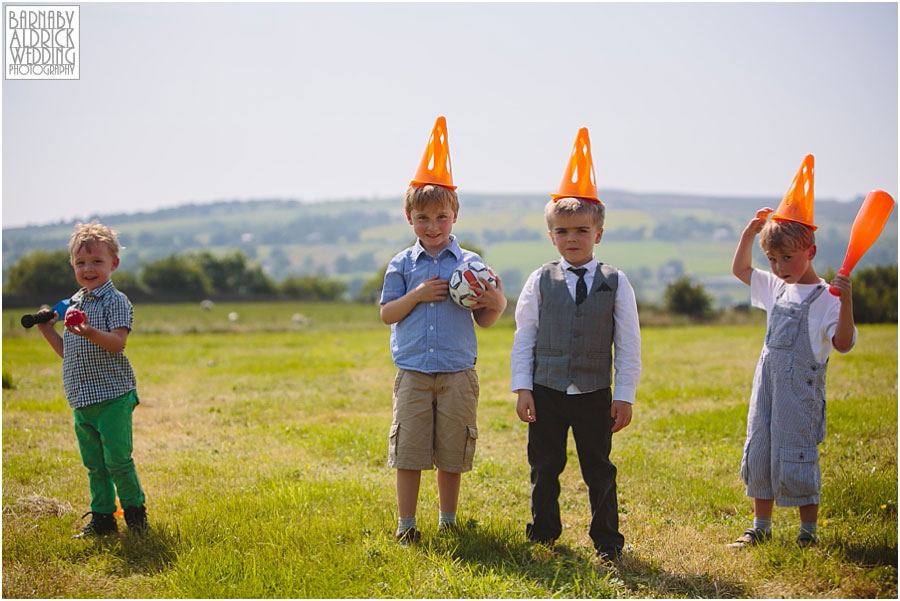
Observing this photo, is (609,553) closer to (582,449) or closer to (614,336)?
(582,449)

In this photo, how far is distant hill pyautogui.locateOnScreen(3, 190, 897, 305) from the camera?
94.5 metres

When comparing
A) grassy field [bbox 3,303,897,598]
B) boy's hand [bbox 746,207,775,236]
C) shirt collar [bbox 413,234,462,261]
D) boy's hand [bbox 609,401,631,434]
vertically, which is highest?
boy's hand [bbox 746,207,775,236]

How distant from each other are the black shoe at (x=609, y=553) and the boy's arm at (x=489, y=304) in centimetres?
145

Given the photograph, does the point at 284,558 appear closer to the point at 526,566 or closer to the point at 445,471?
the point at 445,471

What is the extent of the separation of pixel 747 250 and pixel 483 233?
11578 centimetres

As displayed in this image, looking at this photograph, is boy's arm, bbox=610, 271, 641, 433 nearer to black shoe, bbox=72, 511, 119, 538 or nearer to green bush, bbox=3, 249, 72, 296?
black shoe, bbox=72, 511, 119, 538

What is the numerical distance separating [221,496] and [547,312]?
290 cm

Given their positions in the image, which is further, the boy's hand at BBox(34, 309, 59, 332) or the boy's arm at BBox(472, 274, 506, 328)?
the boy's hand at BBox(34, 309, 59, 332)

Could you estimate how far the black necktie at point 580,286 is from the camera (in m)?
4.23

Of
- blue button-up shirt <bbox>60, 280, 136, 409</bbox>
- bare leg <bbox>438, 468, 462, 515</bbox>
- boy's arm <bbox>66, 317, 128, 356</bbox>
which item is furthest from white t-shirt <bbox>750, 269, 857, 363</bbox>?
blue button-up shirt <bbox>60, 280, 136, 409</bbox>

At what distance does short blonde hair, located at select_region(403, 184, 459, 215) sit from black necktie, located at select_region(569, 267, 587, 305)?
83cm

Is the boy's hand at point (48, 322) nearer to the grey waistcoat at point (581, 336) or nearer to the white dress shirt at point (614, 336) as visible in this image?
the white dress shirt at point (614, 336)

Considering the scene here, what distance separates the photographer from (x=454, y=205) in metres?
4.52

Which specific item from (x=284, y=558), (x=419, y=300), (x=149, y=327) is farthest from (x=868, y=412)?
(x=149, y=327)
